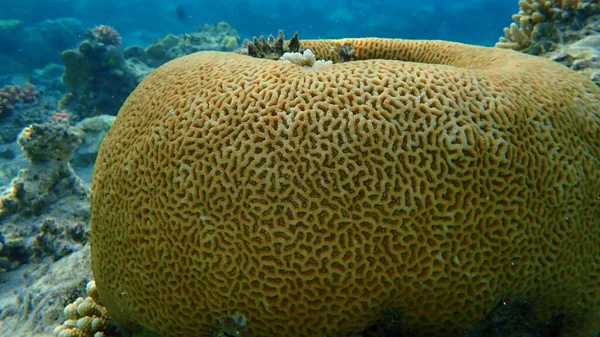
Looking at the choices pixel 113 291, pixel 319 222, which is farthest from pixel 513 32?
pixel 113 291

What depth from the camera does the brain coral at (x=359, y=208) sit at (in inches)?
84.5

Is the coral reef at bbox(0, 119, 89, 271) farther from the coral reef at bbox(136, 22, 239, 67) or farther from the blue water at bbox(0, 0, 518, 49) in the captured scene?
the blue water at bbox(0, 0, 518, 49)

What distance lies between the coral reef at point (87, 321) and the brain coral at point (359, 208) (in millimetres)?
868

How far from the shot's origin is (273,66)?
2.69 meters

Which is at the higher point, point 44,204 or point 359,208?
point 359,208

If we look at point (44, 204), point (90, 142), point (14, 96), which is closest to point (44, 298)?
point (44, 204)

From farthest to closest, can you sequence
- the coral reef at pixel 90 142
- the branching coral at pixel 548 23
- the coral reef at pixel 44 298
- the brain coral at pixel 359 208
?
1. the coral reef at pixel 90 142
2. the branching coral at pixel 548 23
3. the coral reef at pixel 44 298
4. the brain coral at pixel 359 208

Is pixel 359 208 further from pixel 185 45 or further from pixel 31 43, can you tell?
pixel 31 43

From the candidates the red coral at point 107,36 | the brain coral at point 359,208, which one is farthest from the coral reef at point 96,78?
the brain coral at point 359,208

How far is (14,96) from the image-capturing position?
39.5ft

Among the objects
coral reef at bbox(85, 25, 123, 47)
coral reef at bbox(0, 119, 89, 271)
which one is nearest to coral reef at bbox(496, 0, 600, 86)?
coral reef at bbox(0, 119, 89, 271)

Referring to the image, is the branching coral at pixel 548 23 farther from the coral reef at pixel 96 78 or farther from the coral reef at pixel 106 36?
the coral reef at pixel 106 36

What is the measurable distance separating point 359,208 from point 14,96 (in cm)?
1455

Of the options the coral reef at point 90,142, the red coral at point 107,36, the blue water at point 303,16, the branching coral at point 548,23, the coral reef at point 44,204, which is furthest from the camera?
the blue water at point 303,16
